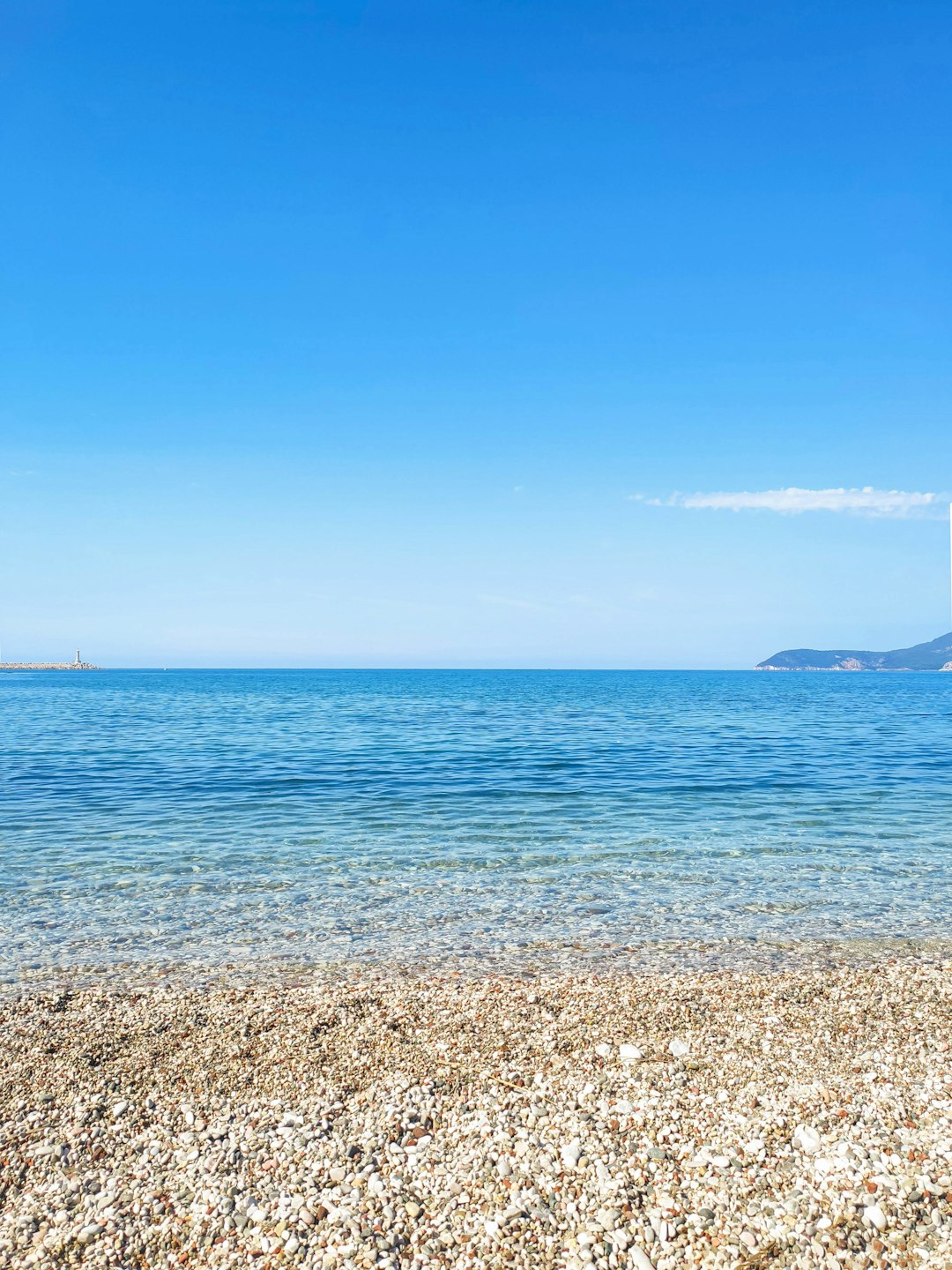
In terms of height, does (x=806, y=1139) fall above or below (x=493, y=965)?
above

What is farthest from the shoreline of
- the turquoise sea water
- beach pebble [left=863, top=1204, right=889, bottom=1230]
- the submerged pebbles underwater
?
beach pebble [left=863, top=1204, right=889, bottom=1230]

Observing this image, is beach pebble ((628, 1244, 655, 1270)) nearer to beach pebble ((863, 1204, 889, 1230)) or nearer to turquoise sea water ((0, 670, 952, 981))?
beach pebble ((863, 1204, 889, 1230))

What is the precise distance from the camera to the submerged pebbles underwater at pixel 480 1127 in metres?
5.36

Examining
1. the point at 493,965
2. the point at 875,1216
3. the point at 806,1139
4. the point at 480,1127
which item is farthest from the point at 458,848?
the point at 875,1216

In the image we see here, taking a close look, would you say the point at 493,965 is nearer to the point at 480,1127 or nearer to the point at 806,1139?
the point at 480,1127

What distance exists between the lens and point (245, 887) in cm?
1445

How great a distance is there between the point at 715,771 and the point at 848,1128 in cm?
2386

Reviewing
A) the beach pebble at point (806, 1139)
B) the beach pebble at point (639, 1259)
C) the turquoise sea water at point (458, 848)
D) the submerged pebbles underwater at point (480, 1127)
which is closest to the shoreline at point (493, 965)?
the turquoise sea water at point (458, 848)

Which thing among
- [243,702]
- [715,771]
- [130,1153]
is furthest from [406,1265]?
[243,702]

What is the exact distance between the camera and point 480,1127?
654cm

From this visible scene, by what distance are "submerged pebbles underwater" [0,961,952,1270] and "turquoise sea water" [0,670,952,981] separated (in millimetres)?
2405

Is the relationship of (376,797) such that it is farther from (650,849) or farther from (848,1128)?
(848,1128)

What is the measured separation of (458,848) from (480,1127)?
11000 millimetres

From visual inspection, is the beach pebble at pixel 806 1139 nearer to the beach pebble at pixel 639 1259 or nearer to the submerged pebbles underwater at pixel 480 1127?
the submerged pebbles underwater at pixel 480 1127
